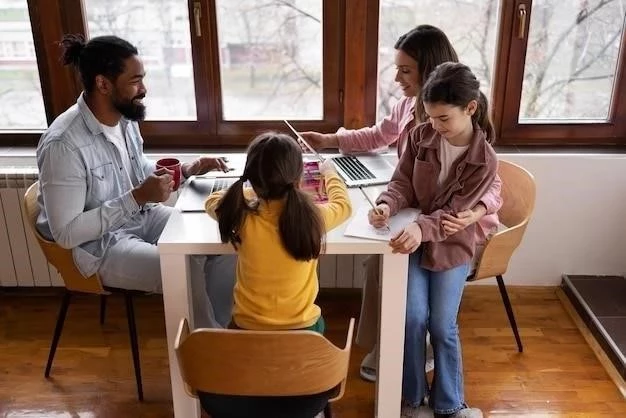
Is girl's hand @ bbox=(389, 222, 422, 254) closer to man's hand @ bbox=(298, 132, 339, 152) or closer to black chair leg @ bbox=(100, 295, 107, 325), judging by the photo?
man's hand @ bbox=(298, 132, 339, 152)

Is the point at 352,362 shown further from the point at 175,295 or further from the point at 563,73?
the point at 563,73

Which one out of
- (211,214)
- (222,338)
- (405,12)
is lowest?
(222,338)

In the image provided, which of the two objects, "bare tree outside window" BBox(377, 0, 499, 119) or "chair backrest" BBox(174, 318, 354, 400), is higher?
"bare tree outside window" BBox(377, 0, 499, 119)

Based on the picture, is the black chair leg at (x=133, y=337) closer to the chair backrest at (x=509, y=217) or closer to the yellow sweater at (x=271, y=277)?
the yellow sweater at (x=271, y=277)

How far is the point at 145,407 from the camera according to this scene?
2033 mm

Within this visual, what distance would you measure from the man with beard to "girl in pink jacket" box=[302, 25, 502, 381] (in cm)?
50

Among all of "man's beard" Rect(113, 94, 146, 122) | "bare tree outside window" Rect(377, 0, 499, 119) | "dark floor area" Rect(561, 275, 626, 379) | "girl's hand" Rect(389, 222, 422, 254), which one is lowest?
"dark floor area" Rect(561, 275, 626, 379)

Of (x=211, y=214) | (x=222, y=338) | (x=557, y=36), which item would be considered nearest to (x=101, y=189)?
(x=211, y=214)

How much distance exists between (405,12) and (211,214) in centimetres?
129

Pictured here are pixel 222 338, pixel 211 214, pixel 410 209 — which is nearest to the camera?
pixel 222 338

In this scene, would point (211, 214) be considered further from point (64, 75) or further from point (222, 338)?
point (64, 75)

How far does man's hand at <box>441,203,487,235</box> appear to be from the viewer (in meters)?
1.65

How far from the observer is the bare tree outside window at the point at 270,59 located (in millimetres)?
2465

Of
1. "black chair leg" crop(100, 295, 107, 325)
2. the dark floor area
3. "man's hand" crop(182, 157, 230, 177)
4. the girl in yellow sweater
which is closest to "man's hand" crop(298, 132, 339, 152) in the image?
"man's hand" crop(182, 157, 230, 177)
